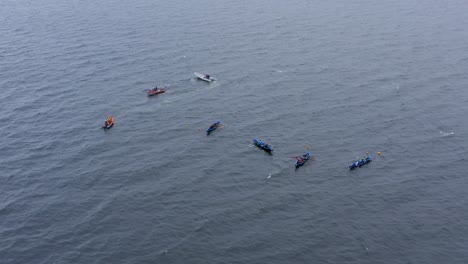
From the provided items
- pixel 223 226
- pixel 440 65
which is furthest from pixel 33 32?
pixel 440 65

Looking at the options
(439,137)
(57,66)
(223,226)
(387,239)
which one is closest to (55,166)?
(223,226)

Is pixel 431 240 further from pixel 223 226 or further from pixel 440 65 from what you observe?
pixel 440 65

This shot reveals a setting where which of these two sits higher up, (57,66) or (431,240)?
(57,66)

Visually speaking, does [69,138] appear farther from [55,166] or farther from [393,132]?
[393,132]

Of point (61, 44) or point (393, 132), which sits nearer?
point (393, 132)

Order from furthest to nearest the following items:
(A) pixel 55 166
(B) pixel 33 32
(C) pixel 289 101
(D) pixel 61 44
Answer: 1. (B) pixel 33 32
2. (D) pixel 61 44
3. (C) pixel 289 101
4. (A) pixel 55 166

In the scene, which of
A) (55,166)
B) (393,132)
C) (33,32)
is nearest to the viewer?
(55,166)
